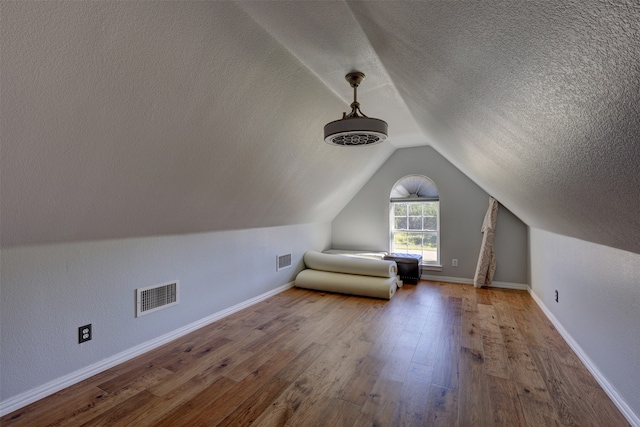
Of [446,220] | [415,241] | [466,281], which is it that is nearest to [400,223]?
[415,241]

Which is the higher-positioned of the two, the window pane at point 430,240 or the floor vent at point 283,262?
the window pane at point 430,240

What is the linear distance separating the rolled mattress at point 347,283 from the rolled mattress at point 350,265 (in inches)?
2.5

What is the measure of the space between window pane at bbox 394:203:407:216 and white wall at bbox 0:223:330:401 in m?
3.20

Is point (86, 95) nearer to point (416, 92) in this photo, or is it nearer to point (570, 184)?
point (416, 92)

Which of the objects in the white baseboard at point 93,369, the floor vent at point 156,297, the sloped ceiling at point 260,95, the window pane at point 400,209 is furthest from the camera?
the window pane at point 400,209

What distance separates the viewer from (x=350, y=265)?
4316mm

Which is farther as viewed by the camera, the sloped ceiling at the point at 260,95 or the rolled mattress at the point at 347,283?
the rolled mattress at the point at 347,283

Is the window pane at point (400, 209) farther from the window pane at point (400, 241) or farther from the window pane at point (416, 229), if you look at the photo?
the window pane at point (400, 241)

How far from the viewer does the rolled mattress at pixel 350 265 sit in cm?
412

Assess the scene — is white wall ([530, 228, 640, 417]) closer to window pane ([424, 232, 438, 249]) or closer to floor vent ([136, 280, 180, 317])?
window pane ([424, 232, 438, 249])

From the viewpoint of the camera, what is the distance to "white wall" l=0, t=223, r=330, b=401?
71.2 inches

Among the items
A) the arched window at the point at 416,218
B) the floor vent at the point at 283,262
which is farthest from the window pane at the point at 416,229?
the floor vent at the point at 283,262

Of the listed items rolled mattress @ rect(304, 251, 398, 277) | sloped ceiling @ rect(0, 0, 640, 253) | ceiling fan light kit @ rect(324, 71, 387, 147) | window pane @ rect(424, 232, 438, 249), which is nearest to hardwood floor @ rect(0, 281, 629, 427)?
rolled mattress @ rect(304, 251, 398, 277)

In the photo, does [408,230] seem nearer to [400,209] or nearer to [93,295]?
[400,209]
